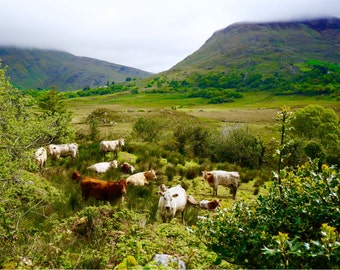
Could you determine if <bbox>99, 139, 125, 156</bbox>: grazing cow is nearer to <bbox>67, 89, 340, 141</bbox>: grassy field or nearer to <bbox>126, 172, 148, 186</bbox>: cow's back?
<bbox>126, 172, 148, 186</bbox>: cow's back

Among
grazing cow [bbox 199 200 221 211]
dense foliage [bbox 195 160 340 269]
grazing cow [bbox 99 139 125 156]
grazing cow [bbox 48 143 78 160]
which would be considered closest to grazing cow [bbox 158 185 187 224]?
grazing cow [bbox 199 200 221 211]

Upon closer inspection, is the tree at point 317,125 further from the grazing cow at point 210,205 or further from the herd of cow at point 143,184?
the grazing cow at point 210,205

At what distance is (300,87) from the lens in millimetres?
158750

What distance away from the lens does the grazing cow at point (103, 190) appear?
400 inches

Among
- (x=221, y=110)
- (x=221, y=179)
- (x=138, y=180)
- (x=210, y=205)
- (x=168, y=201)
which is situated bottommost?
(x=221, y=110)

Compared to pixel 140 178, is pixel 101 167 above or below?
above

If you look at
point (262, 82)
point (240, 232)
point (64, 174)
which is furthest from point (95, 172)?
point (262, 82)

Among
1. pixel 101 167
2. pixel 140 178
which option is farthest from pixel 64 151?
pixel 140 178

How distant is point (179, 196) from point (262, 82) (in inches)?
7673

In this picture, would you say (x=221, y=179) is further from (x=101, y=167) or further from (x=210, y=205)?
(x=101, y=167)

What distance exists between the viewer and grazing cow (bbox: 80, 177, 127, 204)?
10.2 metres

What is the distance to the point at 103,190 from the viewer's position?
404 inches

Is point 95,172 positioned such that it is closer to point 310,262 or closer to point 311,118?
point 310,262

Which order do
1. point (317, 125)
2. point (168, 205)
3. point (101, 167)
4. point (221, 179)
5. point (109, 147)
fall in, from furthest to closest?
point (317, 125) < point (109, 147) < point (101, 167) < point (221, 179) < point (168, 205)
